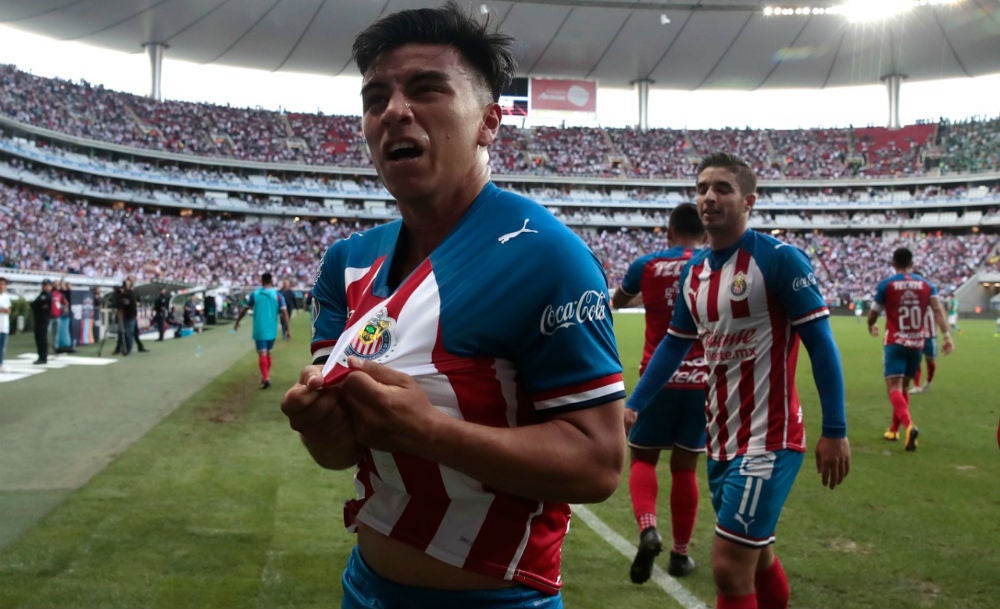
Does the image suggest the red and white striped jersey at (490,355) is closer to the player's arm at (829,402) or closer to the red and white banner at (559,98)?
the player's arm at (829,402)

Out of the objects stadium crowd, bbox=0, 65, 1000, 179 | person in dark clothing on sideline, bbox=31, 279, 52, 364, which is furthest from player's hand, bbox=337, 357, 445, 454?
stadium crowd, bbox=0, 65, 1000, 179

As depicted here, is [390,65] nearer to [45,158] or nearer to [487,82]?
[487,82]

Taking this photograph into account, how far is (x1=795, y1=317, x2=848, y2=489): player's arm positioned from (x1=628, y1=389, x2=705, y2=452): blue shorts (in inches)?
66.4

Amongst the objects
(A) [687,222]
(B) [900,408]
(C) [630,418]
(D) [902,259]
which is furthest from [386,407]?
(D) [902,259]

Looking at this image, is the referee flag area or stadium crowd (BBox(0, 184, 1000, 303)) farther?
stadium crowd (BBox(0, 184, 1000, 303))

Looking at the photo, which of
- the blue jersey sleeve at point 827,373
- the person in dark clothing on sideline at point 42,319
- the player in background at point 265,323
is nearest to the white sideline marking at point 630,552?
the blue jersey sleeve at point 827,373

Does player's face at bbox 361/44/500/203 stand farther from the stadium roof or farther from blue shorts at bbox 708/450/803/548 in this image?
the stadium roof

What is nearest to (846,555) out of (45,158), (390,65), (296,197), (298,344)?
(390,65)

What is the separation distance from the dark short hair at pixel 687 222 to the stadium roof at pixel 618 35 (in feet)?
168

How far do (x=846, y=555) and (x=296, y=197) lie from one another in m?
71.9

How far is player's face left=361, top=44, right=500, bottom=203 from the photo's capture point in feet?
5.35

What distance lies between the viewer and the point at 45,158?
5575cm

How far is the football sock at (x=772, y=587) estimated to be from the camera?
11.9 feet

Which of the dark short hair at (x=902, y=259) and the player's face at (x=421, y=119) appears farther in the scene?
the dark short hair at (x=902, y=259)
